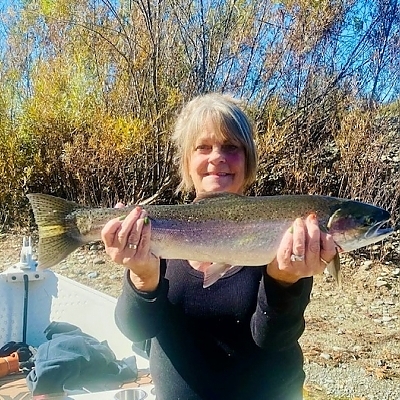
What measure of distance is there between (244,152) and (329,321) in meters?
4.75

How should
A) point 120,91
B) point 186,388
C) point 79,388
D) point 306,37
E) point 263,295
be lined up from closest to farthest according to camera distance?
point 263,295 < point 186,388 < point 79,388 < point 306,37 < point 120,91

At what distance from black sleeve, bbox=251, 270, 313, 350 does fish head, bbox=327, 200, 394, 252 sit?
0.31 m

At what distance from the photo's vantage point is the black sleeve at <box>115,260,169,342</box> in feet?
5.97

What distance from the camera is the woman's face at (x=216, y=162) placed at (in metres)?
2.11

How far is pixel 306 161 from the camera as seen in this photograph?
9578 millimetres

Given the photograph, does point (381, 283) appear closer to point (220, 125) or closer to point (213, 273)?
point (220, 125)

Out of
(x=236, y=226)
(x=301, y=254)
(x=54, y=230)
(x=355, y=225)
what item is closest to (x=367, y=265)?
(x=355, y=225)

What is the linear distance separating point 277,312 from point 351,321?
5.10 metres

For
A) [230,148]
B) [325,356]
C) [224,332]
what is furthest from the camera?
[325,356]

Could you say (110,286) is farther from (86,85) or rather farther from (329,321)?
(86,85)

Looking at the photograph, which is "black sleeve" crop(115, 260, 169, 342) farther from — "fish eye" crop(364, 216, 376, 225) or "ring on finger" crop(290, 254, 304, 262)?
"fish eye" crop(364, 216, 376, 225)

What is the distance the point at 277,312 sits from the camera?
1.68m

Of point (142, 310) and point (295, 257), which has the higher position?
point (295, 257)

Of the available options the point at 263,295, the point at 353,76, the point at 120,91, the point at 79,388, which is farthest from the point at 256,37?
the point at 263,295
